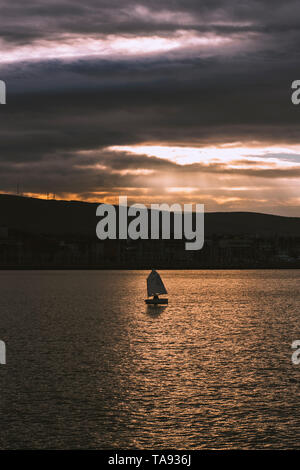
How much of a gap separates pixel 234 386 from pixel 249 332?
3940 centimetres

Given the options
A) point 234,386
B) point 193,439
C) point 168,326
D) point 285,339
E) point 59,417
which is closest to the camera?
point 193,439

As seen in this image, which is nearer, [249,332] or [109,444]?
[109,444]

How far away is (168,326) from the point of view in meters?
92.3

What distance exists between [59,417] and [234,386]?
1401 cm

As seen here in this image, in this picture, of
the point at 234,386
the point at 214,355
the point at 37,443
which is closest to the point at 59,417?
the point at 37,443
